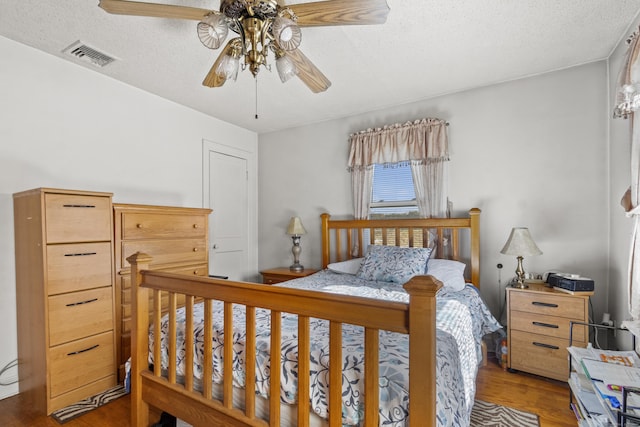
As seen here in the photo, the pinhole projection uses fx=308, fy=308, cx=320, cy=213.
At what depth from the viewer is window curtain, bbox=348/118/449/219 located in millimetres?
2988

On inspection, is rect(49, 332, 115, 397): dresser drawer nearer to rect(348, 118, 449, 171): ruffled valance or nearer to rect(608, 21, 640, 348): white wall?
rect(348, 118, 449, 171): ruffled valance

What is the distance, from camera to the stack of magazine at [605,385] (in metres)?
1.19

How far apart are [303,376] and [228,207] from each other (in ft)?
9.80

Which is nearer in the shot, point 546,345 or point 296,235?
point 546,345

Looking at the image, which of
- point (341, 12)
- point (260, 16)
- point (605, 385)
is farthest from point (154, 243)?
point (605, 385)

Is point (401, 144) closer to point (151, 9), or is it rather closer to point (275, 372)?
point (151, 9)

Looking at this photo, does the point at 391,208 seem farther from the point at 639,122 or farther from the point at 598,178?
the point at 639,122

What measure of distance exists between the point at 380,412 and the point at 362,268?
1.84 metres

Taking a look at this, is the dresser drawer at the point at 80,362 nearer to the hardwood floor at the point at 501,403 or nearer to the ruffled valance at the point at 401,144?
the hardwood floor at the point at 501,403

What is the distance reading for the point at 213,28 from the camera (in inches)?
54.1

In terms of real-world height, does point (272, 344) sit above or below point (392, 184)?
below

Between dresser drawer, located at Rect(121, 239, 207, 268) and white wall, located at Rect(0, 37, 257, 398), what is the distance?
0.62 metres

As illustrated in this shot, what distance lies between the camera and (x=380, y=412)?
104 centimetres

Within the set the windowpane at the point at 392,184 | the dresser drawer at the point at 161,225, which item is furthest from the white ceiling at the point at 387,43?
the dresser drawer at the point at 161,225
